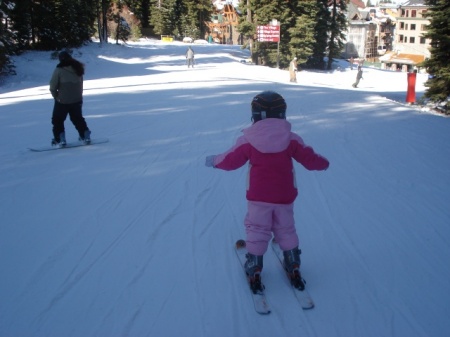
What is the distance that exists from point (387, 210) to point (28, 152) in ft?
21.8

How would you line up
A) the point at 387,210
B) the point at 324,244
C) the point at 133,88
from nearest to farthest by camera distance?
the point at 324,244 < the point at 387,210 < the point at 133,88

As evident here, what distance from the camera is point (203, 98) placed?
15.3 m

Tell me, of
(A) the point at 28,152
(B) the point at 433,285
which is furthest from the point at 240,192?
(A) the point at 28,152

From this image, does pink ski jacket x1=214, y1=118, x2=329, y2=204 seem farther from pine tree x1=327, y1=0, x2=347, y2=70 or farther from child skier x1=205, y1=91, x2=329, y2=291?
pine tree x1=327, y1=0, x2=347, y2=70

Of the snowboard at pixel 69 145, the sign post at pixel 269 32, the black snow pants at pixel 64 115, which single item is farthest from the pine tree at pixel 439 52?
the sign post at pixel 269 32

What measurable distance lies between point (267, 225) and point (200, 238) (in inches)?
52.3

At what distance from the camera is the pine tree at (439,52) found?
13898 millimetres

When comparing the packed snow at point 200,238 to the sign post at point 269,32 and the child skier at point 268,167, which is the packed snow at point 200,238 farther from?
the sign post at point 269,32

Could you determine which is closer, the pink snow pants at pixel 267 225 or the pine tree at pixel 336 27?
the pink snow pants at pixel 267 225

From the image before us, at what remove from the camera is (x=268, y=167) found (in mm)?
3416

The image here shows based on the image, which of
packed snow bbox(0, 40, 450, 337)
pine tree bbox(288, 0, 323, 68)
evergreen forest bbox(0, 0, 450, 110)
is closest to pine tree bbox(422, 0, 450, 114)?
evergreen forest bbox(0, 0, 450, 110)

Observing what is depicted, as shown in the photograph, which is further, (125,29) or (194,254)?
(125,29)

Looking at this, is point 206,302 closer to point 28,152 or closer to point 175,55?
point 28,152

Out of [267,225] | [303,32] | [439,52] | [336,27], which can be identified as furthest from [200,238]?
[336,27]
